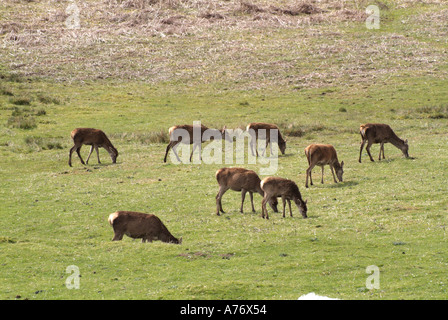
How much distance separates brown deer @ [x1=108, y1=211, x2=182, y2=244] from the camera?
1870 cm

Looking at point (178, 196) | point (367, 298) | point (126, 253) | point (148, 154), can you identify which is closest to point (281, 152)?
point (148, 154)

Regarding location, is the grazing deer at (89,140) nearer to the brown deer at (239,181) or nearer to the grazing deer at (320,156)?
the grazing deer at (320,156)

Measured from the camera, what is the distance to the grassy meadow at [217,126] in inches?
640

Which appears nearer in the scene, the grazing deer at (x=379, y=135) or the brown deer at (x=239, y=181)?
the brown deer at (x=239, y=181)

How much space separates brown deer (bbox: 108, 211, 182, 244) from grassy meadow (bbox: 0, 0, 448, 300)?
2.17ft

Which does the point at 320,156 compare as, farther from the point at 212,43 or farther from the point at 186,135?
the point at 212,43

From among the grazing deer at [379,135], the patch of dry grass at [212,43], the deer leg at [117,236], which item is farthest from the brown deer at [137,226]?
the patch of dry grass at [212,43]

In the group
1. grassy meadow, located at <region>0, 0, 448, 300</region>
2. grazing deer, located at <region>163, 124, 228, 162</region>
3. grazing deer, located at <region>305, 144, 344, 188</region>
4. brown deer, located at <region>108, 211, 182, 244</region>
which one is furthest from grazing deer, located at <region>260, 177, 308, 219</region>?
grazing deer, located at <region>163, 124, 228, 162</region>

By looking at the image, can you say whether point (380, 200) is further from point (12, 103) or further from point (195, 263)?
point (12, 103)

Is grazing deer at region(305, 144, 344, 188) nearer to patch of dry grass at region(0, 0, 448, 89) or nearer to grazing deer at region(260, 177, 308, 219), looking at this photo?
grazing deer at region(260, 177, 308, 219)

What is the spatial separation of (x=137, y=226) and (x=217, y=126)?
2591cm

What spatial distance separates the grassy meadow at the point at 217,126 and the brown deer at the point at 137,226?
2.17ft

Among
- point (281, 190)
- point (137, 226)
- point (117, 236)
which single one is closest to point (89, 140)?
point (281, 190)

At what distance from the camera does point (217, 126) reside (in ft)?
145
